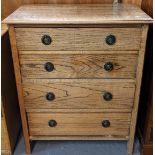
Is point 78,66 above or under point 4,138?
above

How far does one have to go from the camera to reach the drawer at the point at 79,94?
54.4 inches

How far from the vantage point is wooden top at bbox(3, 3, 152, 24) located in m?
1.18

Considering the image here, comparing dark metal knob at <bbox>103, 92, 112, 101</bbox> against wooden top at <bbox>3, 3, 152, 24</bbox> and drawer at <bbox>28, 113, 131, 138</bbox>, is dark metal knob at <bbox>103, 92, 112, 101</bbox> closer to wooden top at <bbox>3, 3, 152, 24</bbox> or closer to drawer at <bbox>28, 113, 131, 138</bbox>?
drawer at <bbox>28, 113, 131, 138</bbox>

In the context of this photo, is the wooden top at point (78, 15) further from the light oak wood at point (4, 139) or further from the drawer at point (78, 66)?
the light oak wood at point (4, 139)

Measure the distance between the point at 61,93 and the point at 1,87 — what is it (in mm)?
340

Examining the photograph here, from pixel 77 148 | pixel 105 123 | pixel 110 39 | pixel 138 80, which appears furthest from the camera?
pixel 77 148

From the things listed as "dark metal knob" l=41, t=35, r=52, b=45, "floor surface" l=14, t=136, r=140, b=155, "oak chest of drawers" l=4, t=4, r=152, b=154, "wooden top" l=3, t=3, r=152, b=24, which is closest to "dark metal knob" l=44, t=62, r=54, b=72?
"oak chest of drawers" l=4, t=4, r=152, b=154

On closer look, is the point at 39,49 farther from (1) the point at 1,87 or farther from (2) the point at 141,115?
(2) the point at 141,115

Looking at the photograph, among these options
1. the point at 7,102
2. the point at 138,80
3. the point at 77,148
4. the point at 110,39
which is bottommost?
the point at 77,148

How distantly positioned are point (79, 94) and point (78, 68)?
165mm

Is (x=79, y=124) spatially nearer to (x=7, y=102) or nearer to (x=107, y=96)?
(x=107, y=96)

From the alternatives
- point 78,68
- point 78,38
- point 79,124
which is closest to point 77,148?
point 79,124

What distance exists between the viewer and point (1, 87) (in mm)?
1415

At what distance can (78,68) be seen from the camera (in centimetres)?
134
